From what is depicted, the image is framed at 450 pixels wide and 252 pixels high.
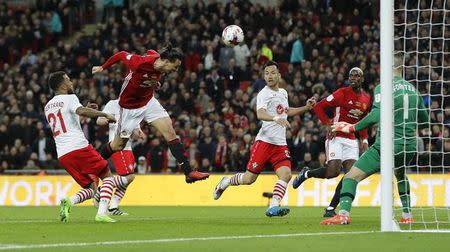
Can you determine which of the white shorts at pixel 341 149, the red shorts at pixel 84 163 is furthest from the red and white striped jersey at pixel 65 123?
the white shorts at pixel 341 149

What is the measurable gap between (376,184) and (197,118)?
6030 mm

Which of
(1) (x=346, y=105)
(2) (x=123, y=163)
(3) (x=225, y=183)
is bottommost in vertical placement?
(3) (x=225, y=183)

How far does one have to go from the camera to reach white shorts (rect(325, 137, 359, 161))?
53.7 ft

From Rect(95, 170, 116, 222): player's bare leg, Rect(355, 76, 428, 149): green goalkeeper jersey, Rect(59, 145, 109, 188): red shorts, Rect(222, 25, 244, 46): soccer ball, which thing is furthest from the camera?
Rect(222, 25, 244, 46): soccer ball

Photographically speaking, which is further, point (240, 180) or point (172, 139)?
point (240, 180)

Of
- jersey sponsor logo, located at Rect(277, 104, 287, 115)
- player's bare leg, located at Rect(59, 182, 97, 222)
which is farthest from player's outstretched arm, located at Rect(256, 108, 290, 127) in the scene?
player's bare leg, located at Rect(59, 182, 97, 222)

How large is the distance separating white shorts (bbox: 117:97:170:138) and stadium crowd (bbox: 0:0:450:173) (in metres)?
9.07

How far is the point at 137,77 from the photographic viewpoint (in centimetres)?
1412

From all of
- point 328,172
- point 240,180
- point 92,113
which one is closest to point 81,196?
point 92,113

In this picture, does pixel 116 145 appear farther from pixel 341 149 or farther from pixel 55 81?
pixel 341 149

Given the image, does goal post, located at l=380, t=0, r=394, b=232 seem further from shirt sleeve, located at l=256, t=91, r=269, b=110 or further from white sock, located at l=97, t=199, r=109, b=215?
white sock, located at l=97, t=199, r=109, b=215

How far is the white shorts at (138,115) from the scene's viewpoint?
1459 centimetres

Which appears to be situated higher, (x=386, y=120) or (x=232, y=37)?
(x=232, y=37)

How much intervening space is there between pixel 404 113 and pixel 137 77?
147 inches
